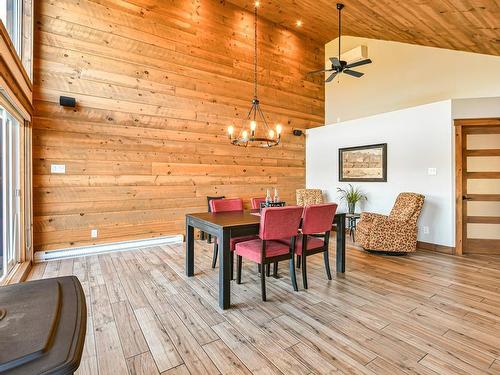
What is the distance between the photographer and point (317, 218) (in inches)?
120

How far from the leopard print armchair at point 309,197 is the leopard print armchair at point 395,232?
185 centimetres

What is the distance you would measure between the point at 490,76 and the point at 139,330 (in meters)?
6.40

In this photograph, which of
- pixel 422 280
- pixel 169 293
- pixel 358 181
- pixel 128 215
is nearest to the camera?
pixel 169 293

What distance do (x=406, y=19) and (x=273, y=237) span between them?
4.34 metres

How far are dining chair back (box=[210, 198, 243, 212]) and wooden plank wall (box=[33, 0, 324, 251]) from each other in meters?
1.55

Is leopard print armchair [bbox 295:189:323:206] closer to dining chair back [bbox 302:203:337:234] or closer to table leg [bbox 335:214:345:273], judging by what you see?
table leg [bbox 335:214:345:273]

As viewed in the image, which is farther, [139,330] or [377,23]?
[377,23]

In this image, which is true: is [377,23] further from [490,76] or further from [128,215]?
[128,215]

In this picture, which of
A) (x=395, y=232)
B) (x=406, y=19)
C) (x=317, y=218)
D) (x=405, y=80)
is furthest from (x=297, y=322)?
(x=405, y=80)

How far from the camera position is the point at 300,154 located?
270 inches

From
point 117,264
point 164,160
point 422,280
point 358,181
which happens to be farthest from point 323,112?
point 117,264

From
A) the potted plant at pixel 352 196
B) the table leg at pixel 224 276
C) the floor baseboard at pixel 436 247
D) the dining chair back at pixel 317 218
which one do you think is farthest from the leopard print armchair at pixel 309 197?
the table leg at pixel 224 276

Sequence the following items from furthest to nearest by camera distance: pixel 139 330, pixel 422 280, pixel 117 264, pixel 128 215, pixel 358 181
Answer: pixel 358 181 < pixel 128 215 < pixel 117 264 < pixel 422 280 < pixel 139 330

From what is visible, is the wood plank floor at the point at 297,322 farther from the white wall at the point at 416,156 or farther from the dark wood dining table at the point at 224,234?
the white wall at the point at 416,156
